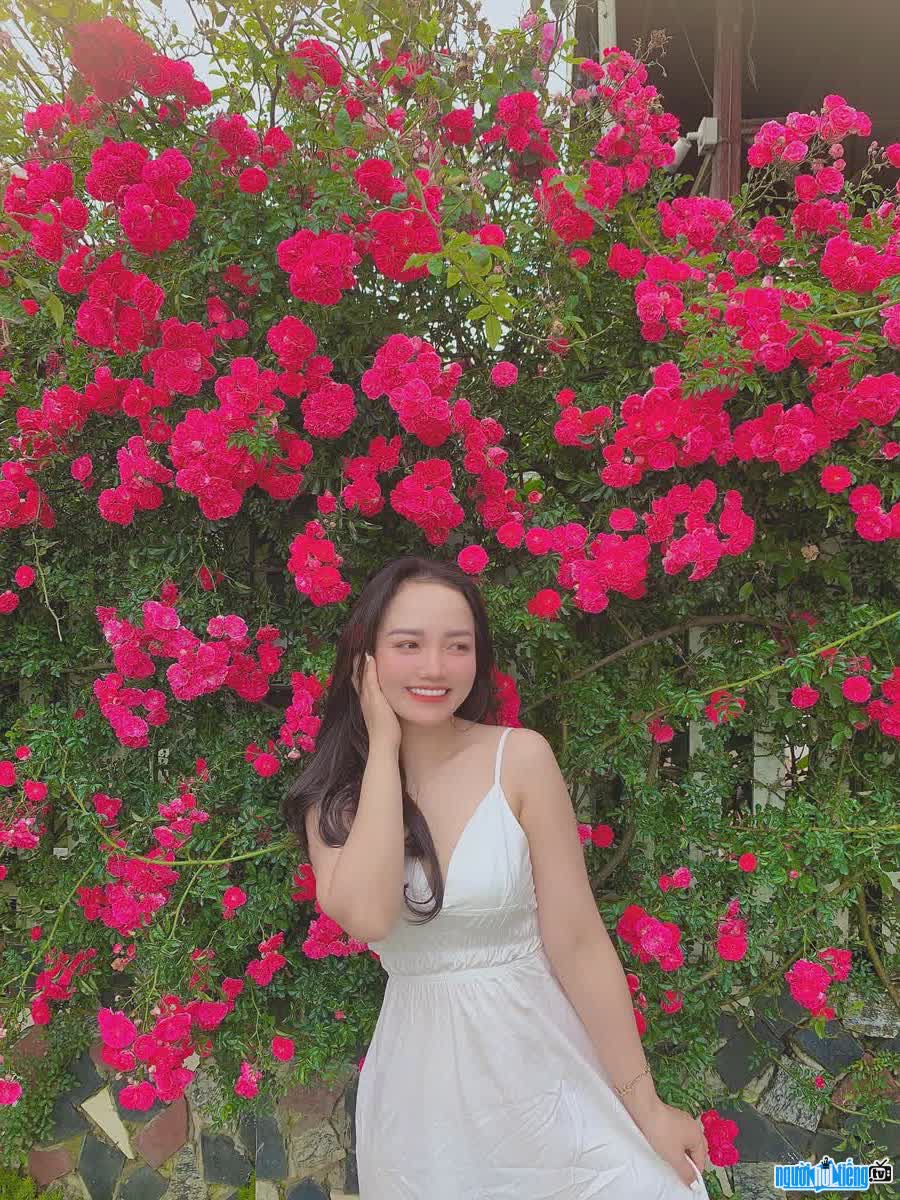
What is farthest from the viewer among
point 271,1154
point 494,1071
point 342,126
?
point 271,1154

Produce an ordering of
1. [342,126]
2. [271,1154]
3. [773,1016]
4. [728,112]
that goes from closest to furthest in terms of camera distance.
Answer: [342,126] → [773,1016] → [271,1154] → [728,112]

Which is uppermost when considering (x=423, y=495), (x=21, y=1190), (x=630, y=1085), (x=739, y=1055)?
(x=423, y=495)

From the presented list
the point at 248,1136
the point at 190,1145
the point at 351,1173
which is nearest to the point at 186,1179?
the point at 190,1145

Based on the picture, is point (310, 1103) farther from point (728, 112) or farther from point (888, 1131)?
point (728, 112)

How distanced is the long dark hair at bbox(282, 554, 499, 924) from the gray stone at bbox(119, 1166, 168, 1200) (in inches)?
59.0

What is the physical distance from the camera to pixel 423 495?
188 centimetres

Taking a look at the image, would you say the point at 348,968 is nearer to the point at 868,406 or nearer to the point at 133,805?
the point at 133,805

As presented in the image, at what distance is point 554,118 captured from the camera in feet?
7.41

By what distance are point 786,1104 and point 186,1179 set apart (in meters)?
1.66

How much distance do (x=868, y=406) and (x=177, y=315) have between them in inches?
61.2

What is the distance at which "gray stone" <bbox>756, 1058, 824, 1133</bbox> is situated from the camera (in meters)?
2.27

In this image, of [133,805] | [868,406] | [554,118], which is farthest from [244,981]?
[554,118]

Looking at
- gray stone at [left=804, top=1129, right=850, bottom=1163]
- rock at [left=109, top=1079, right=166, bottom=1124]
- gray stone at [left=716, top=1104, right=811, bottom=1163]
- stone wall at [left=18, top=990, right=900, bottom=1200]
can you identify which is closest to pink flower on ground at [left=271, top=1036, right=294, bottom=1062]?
stone wall at [left=18, top=990, right=900, bottom=1200]

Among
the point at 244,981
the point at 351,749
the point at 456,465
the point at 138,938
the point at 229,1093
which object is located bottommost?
the point at 229,1093
